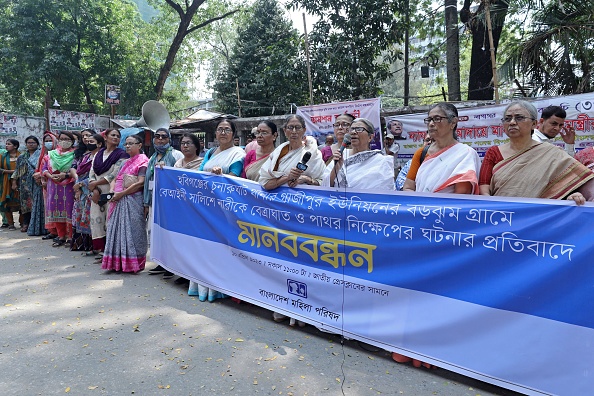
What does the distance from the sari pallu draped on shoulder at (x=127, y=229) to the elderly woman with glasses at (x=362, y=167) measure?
8.91 ft

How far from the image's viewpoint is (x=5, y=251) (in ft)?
21.9

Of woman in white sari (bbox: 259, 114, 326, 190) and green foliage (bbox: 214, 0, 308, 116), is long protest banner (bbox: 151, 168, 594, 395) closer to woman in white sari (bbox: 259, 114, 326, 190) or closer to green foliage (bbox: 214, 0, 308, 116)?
woman in white sari (bbox: 259, 114, 326, 190)

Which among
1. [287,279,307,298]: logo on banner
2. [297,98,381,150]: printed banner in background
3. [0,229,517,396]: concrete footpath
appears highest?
[297,98,381,150]: printed banner in background

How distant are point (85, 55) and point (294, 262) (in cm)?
1781

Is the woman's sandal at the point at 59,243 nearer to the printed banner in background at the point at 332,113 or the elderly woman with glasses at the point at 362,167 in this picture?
the printed banner in background at the point at 332,113

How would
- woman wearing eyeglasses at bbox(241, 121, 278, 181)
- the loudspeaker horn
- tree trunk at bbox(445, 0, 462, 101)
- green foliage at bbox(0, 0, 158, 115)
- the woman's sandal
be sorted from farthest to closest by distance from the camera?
1. green foliage at bbox(0, 0, 158, 115)
2. tree trunk at bbox(445, 0, 462, 101)
3. the loudspeaker horn
4. the woman's sandal
5. woman wearing eyeglasses at bbox(241, 121, 278, 181)

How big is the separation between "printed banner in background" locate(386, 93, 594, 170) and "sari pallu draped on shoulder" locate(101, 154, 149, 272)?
4.69 meters

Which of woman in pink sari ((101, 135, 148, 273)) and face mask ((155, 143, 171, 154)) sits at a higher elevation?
face mask ((155, 143, 171, 154))

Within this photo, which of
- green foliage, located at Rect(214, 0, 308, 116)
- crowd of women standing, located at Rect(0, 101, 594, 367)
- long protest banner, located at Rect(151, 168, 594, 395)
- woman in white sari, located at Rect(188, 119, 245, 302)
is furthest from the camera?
green foliage, located at Rect(214, 0, 308, 116)

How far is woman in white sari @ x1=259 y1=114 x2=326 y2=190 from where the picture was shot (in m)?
3.84

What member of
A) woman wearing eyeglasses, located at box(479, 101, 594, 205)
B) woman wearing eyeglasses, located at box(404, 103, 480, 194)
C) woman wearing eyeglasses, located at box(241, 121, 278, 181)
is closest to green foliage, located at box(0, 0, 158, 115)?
woman wearing eyeglasses, located at box(241, 121, 278, 181)

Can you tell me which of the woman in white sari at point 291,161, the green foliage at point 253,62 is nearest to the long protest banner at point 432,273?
the woman in white sari at point 291,161

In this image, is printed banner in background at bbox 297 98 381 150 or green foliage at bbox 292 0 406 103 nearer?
printed banner in background at bbox 297 98 381 150

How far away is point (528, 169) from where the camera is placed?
9.18ft
